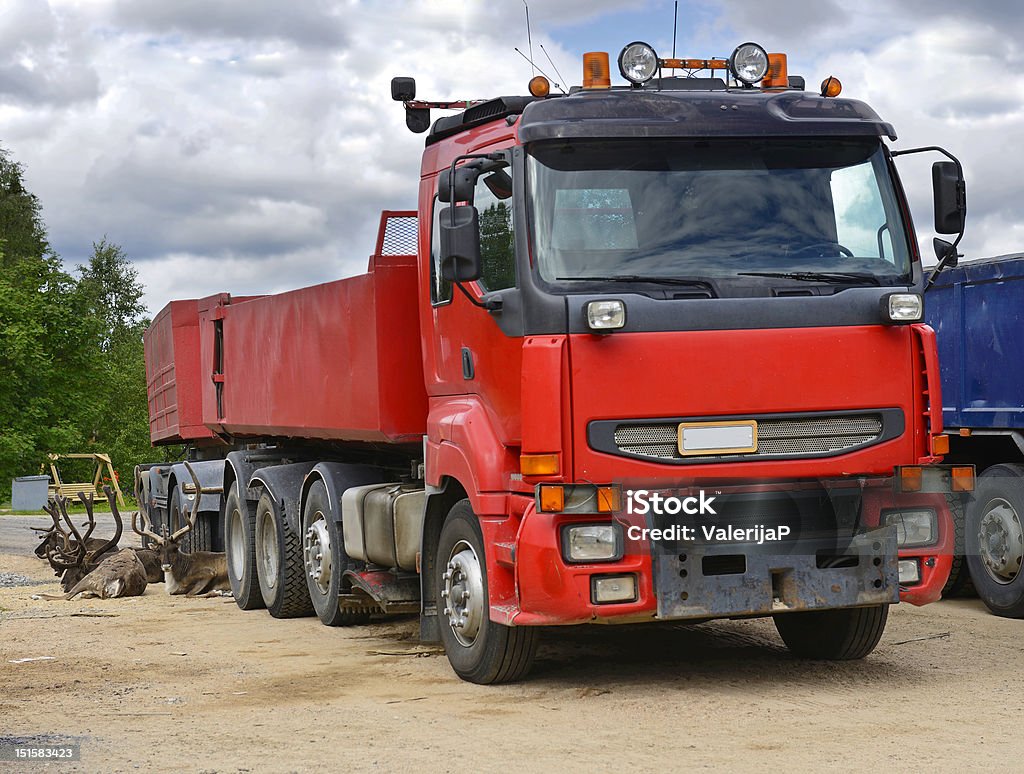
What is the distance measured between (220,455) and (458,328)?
10.0 meters

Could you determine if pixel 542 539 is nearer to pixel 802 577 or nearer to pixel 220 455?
pixel 802 577

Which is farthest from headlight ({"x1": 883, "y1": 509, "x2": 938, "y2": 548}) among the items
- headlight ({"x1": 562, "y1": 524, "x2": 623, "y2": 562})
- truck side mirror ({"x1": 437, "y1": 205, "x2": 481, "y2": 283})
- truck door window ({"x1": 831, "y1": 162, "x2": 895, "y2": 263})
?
truck side mirror ({"x1": 437, "y1": 205, "x2": 481, "y2": 283})

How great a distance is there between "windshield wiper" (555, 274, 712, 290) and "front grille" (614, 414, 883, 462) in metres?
0.72

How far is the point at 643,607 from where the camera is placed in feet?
24.6

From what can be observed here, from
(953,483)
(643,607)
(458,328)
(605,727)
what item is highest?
(458,328)

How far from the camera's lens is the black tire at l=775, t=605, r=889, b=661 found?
878 cm

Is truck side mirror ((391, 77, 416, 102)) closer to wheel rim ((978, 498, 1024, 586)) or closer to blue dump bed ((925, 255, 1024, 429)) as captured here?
blue dump bed ((925, 255, 1024, 429))

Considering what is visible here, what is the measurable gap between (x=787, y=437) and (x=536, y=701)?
1.93 m

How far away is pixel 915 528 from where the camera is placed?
795 cm

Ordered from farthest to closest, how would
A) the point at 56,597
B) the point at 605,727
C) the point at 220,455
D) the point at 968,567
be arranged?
the point at 220,455
the point at 56,597
the point at 968,567
the point at 605,727

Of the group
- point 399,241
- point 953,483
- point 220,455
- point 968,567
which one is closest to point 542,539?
point 953,483

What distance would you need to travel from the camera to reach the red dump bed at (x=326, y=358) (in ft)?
32.1

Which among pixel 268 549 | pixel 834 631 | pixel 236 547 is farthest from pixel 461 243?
pixel 236 547

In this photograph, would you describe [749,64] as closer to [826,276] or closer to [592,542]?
[826,276]
